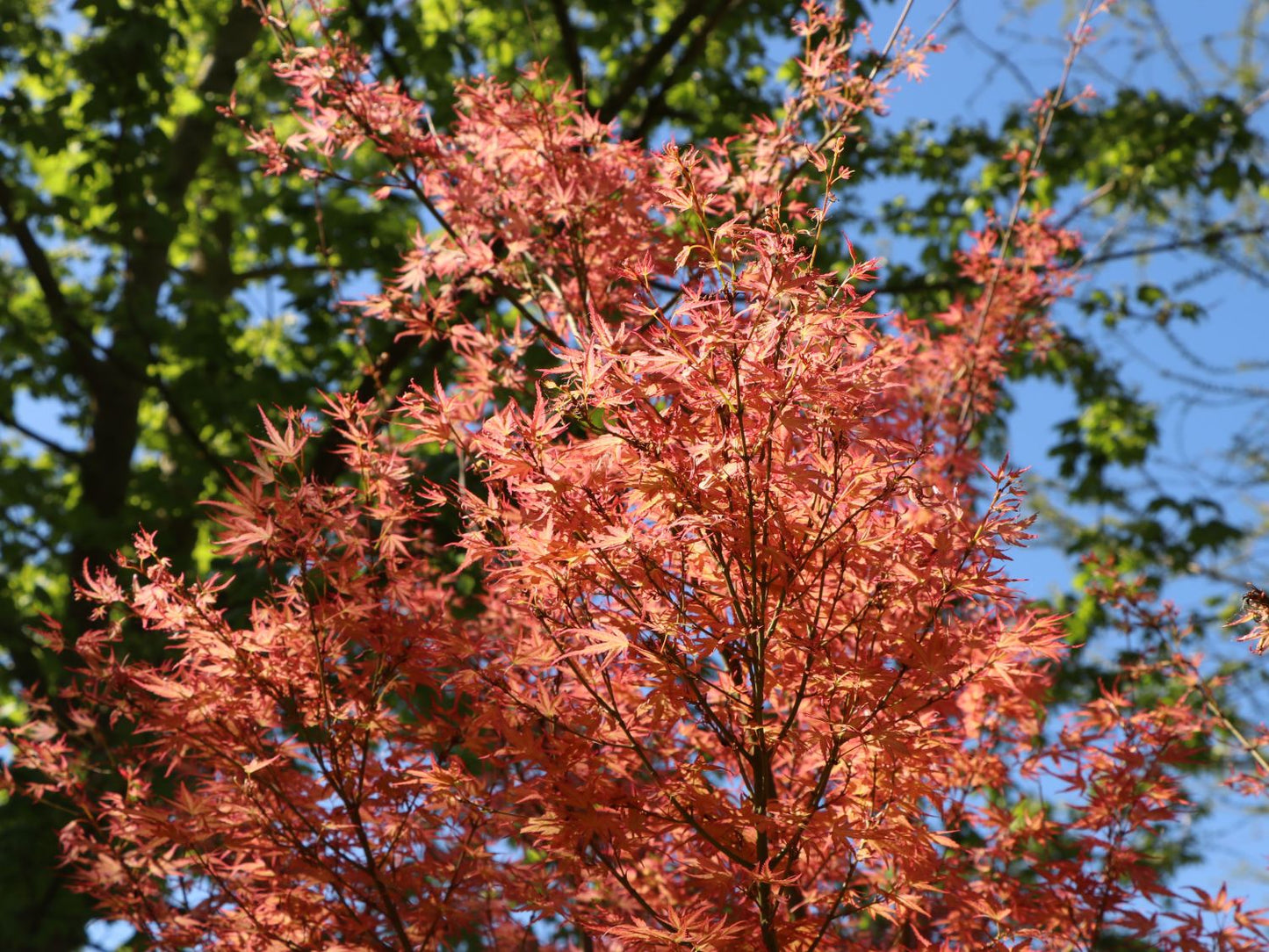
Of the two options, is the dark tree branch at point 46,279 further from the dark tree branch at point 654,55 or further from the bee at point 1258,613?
the bee at point 1258,613

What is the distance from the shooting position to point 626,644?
59.8 inches

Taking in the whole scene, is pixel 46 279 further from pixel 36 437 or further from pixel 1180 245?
pixel 1180 245

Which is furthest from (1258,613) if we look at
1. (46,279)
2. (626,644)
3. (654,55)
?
(46,279)

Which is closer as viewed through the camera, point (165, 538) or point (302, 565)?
point (302, 565)

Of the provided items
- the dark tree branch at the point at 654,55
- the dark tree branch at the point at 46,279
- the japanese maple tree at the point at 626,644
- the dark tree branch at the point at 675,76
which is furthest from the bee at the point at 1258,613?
the dark tree branch at the point at 46,279

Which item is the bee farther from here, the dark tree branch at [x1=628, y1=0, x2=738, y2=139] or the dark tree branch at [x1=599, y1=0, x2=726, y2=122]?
the dark tree branch at [x1=599, y1=0, x2=726, y2=122]

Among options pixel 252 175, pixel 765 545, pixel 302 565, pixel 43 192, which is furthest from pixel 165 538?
pixel 43 192

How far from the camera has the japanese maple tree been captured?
1661 millimetres

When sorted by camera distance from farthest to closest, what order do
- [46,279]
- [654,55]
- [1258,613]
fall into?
1. [46,279]
2. [654,55]
3. [1258,613]

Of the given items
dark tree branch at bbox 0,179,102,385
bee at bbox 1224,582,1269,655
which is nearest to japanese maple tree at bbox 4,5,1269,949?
bee at bbox 1224,582,1269,655

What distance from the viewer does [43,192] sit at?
30.3 feet

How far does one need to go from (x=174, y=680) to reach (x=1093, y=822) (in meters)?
2.06

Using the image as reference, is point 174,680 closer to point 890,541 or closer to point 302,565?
point 302,565

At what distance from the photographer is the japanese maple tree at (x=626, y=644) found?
1661 mm
